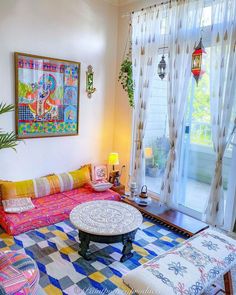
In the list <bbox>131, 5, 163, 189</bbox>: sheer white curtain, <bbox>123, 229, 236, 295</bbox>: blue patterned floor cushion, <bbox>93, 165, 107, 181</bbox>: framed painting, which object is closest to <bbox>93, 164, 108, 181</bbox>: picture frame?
<bbox>93, 165, 107, 181</bbox>: framed painting

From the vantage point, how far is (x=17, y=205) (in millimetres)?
3096

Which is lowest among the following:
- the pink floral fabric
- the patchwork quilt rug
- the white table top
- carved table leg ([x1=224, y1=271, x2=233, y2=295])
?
the patchwork quilt rug

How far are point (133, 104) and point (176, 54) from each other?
97cm

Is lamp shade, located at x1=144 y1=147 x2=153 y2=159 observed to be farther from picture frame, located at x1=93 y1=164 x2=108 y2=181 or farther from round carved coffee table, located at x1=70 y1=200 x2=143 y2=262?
round carved coffee table, located at x1=70 y1=200 x2=143 y2=262

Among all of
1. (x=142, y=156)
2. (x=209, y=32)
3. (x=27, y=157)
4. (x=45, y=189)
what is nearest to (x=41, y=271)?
(x=45, y=189)

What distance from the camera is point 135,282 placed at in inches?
63.4

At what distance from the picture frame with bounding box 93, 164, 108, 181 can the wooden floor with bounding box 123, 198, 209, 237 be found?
748 millimetres

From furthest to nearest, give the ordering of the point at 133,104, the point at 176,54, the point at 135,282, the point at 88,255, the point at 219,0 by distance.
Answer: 1. the point at 133,104
2. the point at 176,54
3. the point at 219,0
4. the point at 88,255
5. the point at 135,282

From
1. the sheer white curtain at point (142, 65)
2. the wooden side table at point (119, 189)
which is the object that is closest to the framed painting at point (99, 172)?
the wooden side table at point (119, 189)

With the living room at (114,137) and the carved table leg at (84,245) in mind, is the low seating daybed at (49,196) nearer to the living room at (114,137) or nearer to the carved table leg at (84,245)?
the living room at (114,137)

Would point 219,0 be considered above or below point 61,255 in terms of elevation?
above

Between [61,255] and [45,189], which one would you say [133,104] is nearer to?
[45,189]

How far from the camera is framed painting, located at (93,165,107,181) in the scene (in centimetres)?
416

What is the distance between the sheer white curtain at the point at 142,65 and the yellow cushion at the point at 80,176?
0.75 meters
